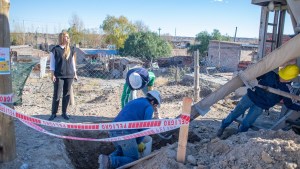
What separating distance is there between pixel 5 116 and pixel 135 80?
205cm

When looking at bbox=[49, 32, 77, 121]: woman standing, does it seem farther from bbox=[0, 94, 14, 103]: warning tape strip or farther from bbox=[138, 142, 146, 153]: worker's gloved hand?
bbox=[138, 142, 146, 153]: worker's gloved hand

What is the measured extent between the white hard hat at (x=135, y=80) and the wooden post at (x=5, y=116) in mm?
1881

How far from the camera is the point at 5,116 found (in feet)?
12.5

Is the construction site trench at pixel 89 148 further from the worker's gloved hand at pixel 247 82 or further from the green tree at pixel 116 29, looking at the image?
the green tree at pixel 116 29

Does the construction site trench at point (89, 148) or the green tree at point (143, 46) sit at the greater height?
the green tree at point (143, 46)

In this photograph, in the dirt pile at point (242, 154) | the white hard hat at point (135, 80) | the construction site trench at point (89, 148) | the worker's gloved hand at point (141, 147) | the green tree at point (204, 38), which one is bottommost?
the construction site trench at point (89, 148)

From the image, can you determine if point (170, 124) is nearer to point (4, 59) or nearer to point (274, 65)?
point (274, 65)

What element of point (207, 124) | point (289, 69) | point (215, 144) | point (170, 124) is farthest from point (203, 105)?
point (207, 124)

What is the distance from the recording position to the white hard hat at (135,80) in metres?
4.96

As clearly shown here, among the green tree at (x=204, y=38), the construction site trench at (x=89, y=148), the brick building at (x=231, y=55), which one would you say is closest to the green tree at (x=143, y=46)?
the green tree at (x=204, y=38)

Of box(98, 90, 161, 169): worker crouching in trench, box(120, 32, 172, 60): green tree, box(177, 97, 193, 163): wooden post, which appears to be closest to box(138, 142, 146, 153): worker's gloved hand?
box(98, 90, 161, 169): worker crouching in trench

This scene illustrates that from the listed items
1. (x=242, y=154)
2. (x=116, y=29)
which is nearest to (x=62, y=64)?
(x=242, y=154)

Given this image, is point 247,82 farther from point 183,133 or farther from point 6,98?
point 6,98

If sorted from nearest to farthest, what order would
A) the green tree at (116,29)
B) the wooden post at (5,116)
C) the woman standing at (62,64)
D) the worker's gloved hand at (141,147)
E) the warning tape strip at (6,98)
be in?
the wooden post at (5,116)
the warning tape strip at (6,98)
the worker's gloved hand at (141,147)
the woman standing at (62,64)
the green tree at (116,29)
